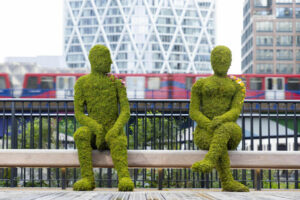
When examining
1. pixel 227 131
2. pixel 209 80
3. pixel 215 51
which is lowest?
pixel 227 131

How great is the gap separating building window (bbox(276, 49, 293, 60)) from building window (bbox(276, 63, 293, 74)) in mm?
1096

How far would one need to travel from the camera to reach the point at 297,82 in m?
29.5

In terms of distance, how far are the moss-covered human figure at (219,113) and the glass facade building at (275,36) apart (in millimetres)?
62229

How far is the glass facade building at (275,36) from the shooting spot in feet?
210

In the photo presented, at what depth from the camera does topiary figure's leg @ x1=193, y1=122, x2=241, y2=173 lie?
16.0ft

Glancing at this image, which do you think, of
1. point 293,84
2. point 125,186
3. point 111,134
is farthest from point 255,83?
point 125,186

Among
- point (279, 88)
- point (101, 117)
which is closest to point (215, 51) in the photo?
point (101, 117)

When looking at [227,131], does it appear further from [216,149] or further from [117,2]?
[117,2]

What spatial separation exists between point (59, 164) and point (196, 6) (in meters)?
88.6

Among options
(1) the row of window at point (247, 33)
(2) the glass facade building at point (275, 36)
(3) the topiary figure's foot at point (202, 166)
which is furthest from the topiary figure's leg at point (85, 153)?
(1) the row of window at point (247, 33)

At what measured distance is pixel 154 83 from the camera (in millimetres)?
30500

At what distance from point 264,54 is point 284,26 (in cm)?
519

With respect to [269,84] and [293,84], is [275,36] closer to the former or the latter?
[293,84]

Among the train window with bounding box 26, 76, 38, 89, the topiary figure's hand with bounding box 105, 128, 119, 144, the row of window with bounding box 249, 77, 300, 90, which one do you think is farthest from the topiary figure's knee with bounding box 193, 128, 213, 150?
the train window with bounding box 26, 76, 38, 89
